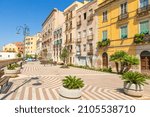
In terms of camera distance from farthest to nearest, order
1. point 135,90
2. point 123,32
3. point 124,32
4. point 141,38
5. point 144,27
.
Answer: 1. point 123,32
2. point 124,32
3. point 141,38
4. point 144,27
5. point 135,90

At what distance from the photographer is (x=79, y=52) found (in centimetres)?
3519

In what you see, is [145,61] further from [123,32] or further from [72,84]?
[72,84]

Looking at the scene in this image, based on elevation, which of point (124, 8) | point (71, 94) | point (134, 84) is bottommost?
point (71, 94)

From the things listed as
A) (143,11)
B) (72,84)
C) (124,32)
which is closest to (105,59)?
(124,32)

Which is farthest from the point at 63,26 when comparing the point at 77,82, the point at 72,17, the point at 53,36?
the point at 77,82

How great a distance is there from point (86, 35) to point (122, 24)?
10843 mm

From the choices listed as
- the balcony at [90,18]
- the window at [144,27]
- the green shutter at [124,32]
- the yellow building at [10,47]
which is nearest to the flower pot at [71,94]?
the window at [144,27]

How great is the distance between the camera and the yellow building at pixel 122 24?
19906 mm

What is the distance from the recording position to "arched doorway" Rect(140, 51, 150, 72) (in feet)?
63.6

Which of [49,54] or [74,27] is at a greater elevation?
[74,27]

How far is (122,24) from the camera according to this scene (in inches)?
902

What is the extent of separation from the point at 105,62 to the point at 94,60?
9.90 ft

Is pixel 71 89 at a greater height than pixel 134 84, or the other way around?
pixel 134 84

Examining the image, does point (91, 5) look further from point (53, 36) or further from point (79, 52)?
point (53, 36)
